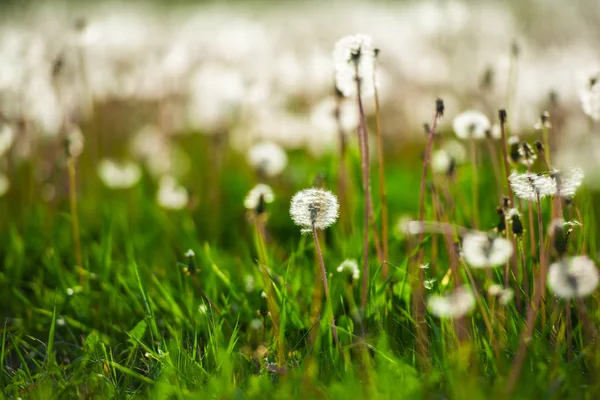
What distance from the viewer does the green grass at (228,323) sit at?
140 cm

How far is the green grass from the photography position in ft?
4.60

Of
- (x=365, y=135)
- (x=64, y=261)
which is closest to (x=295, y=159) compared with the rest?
(x=64, y=261)

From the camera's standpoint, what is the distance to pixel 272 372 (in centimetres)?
155

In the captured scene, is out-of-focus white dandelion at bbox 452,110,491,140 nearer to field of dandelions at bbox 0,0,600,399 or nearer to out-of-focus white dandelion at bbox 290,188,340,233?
field of dandelions at bbox 0,0,600,399

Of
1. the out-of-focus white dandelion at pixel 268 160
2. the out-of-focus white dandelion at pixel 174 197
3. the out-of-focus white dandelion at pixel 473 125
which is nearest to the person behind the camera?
the out-of-focus white dandelion at pixel 473 125

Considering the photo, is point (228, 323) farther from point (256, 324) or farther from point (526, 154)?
point (526, 154)

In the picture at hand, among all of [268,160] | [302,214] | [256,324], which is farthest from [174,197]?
[302,214]

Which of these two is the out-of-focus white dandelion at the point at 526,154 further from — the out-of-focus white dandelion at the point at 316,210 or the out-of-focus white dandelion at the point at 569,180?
the out-of-focus white dandelion at the point at 316,210

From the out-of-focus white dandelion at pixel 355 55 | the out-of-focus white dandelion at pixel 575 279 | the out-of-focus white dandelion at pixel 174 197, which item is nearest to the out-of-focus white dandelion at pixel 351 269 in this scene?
the out-of-focus white dandelion at pixel 355 55

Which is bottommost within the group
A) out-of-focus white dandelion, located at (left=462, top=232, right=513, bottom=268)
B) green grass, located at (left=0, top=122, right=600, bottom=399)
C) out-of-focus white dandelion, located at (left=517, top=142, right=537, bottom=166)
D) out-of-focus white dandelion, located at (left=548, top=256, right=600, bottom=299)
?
A: green grass, located at (left=0, top=122, right=600, bottom=399)

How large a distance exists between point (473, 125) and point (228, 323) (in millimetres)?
917

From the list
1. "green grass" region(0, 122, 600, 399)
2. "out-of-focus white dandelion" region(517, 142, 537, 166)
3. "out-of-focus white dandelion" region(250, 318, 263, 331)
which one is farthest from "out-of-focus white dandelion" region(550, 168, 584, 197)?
"out-of-focus white dandelion" region(250, 318, 263, 331)

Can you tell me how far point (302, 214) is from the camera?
1.55m

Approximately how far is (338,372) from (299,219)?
0.35m
